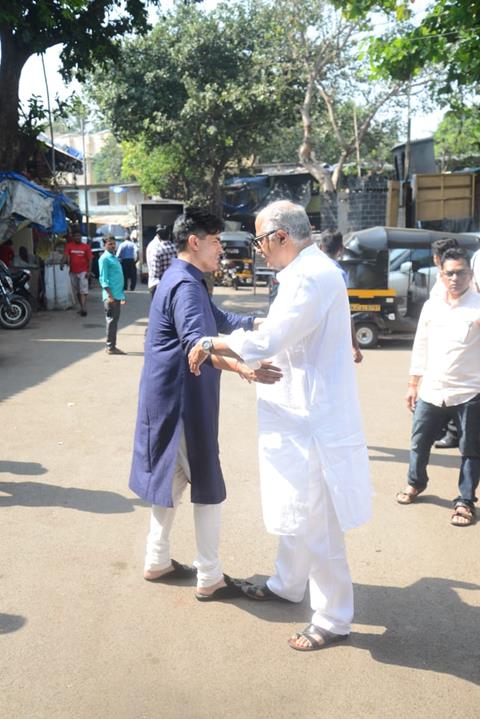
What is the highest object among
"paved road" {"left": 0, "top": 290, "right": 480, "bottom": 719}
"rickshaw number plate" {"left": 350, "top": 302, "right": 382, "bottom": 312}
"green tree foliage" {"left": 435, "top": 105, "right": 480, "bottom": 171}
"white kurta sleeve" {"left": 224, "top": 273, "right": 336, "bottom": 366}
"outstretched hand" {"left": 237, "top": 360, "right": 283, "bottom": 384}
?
"green tree foliage" {"left": 435, "top": 105, "right": 480, "bottom": 171}

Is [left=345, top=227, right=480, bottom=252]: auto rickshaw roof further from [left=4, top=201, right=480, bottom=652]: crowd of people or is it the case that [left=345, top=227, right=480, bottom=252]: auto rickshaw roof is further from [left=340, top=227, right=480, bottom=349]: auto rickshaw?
[left=4, top=201, right=480, bottom=652]: crowd of people

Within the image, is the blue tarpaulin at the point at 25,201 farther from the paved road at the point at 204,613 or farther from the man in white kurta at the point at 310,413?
the man in white kurta at the point at 310,413

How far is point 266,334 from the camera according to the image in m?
3.27

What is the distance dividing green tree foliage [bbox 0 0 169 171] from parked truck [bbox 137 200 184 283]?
10.6 meters

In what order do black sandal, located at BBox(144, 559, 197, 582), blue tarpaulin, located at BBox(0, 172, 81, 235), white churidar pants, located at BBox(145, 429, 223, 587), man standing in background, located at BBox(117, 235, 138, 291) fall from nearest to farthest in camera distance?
1. white churidar pants, located at BBox(145, 429, 223, 587)
2. black sandal, located at BBox(144, 559, 197, 582)
3. blue tarpaulin, located at BBox(0, 172, 81, 235)
4. man standing in background, located at BBox(117, 235, 138, 291)

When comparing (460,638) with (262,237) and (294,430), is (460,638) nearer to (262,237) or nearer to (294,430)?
(294,430)

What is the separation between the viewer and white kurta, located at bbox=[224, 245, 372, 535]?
3285 millimetres

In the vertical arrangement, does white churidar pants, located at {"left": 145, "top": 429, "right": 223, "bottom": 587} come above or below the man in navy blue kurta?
below

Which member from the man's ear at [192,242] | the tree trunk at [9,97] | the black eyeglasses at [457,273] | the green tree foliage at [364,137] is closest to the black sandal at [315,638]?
the man's ear at [192,242]

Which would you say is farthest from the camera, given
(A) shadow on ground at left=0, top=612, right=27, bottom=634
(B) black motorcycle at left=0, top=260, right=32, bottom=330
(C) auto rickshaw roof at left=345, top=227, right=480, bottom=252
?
(B) black motorcycle at left=0, top=260, right=32, bottom=330

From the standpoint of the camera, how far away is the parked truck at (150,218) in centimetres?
2775

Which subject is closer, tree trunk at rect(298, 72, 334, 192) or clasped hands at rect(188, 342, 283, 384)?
clasped hands at rect(188, 342, 283, 384)

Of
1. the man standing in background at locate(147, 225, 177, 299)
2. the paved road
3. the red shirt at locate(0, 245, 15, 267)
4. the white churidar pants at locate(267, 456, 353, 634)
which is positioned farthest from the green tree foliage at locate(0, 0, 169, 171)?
the white churidar pants at locate(267, 456, 353, 634)

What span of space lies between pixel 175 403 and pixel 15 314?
11.5 metres
